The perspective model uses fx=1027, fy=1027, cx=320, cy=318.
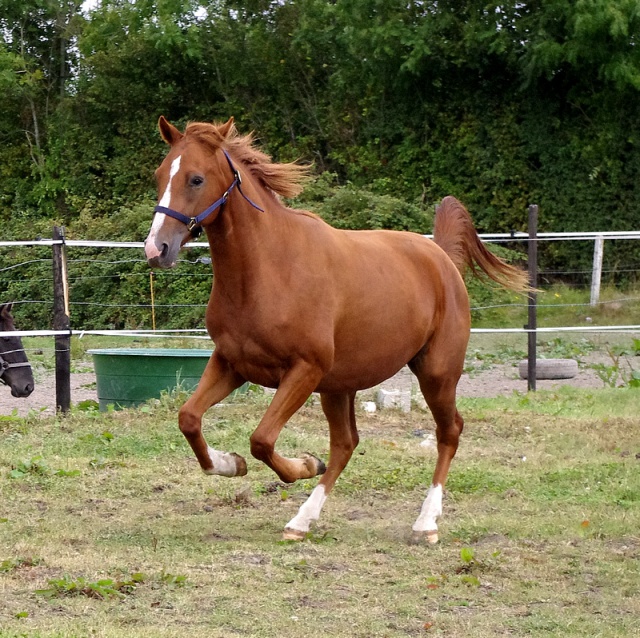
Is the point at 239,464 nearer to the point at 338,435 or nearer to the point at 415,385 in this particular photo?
the point at 338,435

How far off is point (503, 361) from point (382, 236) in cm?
828

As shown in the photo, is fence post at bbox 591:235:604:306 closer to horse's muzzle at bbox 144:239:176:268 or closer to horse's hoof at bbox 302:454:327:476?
horse's hoof at bbox 302:454:327:476

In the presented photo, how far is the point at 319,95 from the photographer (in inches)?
915

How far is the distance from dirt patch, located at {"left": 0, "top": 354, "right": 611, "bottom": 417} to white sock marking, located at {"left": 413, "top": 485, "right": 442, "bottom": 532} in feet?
16.4

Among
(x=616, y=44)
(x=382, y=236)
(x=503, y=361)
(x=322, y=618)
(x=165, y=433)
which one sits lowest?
(x=503, y=361)

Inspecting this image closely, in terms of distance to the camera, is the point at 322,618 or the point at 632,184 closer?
the point at 322,618

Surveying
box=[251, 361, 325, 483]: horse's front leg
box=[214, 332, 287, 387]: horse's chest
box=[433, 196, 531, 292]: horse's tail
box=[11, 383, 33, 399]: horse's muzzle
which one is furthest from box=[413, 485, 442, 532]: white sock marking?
box=[11, 383, 33, 399]: horse's muzzle

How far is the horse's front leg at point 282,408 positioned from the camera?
17.0 ft

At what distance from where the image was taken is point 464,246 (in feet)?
23.9

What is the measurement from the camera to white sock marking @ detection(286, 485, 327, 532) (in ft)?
18.5

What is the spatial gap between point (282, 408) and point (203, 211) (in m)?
1.08

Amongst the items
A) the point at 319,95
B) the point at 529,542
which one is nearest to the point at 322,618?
the point at 529,542

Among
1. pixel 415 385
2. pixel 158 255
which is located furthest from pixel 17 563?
pixel 415 385

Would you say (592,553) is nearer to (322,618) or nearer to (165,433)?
(322,618)
